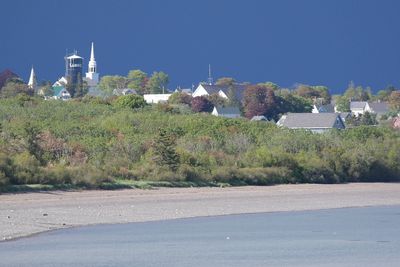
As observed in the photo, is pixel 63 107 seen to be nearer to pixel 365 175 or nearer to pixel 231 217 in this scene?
pixel 365 175

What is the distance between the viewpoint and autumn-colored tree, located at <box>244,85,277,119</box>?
264ft

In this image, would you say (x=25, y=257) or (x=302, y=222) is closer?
(x=25, y=257)

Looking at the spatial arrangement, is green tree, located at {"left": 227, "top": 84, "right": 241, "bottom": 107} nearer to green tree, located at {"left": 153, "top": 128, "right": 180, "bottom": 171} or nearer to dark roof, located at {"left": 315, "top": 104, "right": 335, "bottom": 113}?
dark roof, located at {"left": 315, "top": 104, "right": 335, "bottom": 113}

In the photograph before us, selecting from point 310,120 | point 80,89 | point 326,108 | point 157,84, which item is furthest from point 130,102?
point 157,84

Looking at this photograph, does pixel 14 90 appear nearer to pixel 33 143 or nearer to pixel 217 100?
A: pixel 217 100

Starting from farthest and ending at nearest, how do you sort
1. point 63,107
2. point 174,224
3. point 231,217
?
point 63,107 → point 231,217 → point 174,224

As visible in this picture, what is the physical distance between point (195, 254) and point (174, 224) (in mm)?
5652

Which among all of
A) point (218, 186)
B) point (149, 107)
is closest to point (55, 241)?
point (218, 186)

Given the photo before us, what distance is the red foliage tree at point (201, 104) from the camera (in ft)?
254

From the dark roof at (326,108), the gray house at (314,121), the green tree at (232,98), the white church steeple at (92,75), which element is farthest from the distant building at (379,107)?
the white church steeple at (92,75)

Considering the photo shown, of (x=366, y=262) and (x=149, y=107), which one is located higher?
(x=149, y=107)

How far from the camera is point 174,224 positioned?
1054 inches

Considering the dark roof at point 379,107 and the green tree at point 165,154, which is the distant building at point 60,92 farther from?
the green tree at point 165,154

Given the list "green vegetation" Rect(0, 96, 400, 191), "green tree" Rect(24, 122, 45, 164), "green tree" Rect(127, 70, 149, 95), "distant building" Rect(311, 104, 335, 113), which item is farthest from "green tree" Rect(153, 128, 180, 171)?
"green tree" Rect(127, 70, 149, 95)
